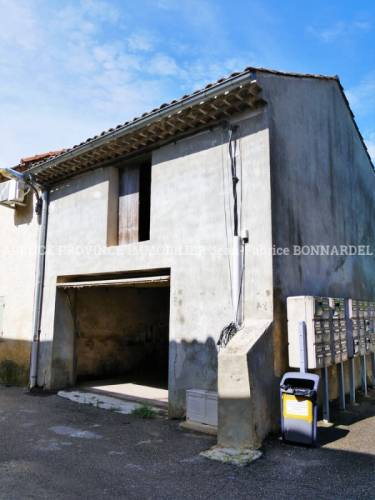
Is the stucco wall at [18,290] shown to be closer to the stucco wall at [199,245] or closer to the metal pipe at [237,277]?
the stucco wall at [199,245]

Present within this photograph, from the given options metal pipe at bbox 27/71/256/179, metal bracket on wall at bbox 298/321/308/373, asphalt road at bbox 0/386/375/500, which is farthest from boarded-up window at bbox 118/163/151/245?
metal bracket on wall at bbox 298/321/308/373

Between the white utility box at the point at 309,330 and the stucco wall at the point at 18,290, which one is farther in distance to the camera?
the stucco wall at the point at 18,290

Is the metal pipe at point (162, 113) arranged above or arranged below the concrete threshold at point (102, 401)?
above

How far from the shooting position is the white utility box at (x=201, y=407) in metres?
6.09

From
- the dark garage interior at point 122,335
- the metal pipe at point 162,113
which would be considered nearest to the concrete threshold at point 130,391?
the dark garage interior at point 122,335

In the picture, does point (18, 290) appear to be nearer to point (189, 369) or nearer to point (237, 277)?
point (189, 369)

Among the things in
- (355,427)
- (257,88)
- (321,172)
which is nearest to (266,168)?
(257,88)

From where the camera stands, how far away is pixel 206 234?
273 inches

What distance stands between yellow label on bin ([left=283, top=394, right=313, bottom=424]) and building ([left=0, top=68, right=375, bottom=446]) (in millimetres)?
344

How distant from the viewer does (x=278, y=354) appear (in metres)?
A: 6.03

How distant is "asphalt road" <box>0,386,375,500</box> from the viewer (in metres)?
Answer: 4.10

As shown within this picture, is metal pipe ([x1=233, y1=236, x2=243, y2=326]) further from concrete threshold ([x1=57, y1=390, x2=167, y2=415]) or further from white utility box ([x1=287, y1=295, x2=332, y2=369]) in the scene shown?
concrete threshold ([x1=57, y1=390, x2=167, y2=415])

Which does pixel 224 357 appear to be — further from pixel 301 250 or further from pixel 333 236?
pixel 333 236

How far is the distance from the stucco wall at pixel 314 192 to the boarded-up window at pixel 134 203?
316 cm
